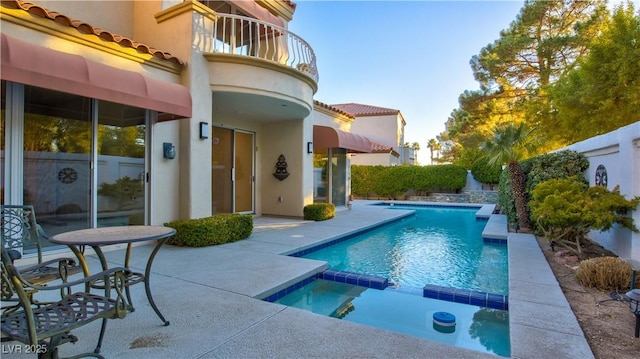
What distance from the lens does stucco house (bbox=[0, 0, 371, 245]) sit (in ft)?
22.8

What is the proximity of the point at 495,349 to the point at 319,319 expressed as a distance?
2.48m

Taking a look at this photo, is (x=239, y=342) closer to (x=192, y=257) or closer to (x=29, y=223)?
(x=29, y=223)

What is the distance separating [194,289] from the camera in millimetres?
5730

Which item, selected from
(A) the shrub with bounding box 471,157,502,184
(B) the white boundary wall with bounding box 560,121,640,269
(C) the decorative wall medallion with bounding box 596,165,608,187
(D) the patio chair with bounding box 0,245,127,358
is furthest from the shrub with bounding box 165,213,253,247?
(A) the shrub with bounding box 471,157,502,184

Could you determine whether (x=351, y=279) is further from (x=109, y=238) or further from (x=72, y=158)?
(x=72, y=158)

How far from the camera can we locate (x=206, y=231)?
924cm

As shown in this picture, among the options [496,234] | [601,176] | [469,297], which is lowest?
[469,297]

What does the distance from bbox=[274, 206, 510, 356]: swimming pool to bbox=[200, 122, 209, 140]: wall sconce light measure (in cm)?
480

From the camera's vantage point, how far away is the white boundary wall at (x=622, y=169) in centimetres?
696

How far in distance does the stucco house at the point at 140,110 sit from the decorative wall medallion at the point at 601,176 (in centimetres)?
943

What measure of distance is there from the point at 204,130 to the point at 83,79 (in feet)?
12.4

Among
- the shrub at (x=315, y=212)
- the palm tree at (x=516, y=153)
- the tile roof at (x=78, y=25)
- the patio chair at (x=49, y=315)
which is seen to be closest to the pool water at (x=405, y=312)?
the patio chair at (x=49, y=315)

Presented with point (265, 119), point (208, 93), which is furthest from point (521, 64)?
point (208, 93)

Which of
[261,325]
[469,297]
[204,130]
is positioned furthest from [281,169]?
[261,325]
